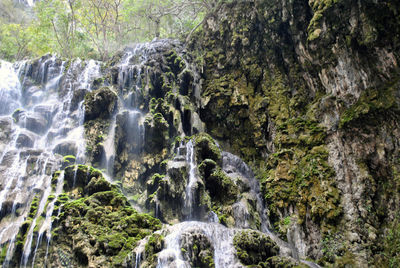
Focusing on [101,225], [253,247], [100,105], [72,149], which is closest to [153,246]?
[101,225]

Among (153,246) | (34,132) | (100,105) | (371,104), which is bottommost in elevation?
(153,246)

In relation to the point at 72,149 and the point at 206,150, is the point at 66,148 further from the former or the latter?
the point at 206,150

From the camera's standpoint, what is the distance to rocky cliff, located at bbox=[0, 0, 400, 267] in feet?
32.7

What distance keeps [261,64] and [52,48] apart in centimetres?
2236

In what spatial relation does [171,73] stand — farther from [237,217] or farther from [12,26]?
[12,26]

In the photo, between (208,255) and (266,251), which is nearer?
(208,255)

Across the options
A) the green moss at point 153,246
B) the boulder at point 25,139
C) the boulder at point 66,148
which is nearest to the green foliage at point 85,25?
the boulder at point 25,139

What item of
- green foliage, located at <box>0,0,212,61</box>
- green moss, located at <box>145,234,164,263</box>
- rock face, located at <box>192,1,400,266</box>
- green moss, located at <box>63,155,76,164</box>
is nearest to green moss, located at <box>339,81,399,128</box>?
rock face, located at <box>192,1,400,266</box>

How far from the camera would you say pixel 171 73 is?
20375 mm

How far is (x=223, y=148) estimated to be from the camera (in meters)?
18.2

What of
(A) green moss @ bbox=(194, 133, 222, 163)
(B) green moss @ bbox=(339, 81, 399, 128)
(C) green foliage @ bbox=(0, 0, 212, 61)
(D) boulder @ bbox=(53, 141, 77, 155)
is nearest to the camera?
(B) green moss @ bbox=(339, 81, 399, 128)

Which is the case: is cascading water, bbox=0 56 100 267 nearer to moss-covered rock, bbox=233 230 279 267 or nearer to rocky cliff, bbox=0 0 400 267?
rocky cliff, bbox=0 0 400 267

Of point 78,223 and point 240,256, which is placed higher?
point 78,223

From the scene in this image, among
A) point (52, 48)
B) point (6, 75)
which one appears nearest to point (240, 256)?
point (6, 75)
